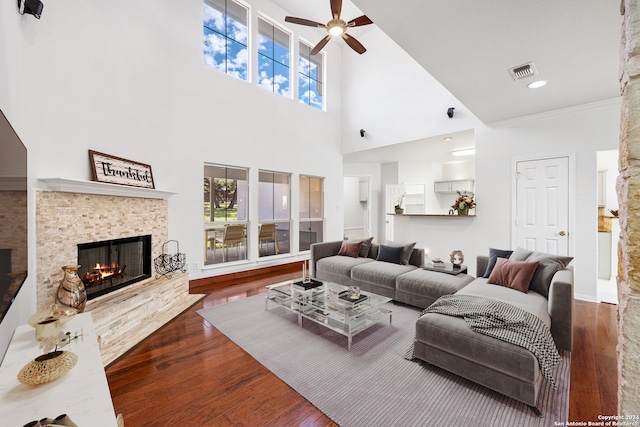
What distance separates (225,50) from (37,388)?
17.8 ft

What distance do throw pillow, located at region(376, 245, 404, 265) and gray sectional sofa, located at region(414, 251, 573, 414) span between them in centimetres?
148

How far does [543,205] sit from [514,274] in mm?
1987

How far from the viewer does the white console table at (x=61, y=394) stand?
1.00 meters

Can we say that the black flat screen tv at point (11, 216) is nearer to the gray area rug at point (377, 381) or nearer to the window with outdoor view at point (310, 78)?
the gray area rug at point (377, 381)

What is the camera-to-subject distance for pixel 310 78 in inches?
260

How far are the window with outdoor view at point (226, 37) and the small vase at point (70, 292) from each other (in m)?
3.94

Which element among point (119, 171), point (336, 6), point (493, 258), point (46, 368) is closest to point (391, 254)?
point (493, 258)

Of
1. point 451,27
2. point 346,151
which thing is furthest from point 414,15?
point 346,151

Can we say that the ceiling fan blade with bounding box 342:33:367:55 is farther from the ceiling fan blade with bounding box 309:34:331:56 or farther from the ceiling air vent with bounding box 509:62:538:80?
the ceiling air vent with bounding box 509:62:538:80

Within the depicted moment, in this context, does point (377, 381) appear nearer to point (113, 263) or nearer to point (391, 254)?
point (391, 254)

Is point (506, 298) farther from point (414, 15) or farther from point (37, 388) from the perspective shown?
point (37, 388)

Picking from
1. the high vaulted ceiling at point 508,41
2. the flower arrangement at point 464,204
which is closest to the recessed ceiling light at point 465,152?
the flower arrangement at point 464,204

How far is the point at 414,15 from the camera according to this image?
2.06 meters

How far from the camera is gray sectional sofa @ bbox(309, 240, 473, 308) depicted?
3.33 m
